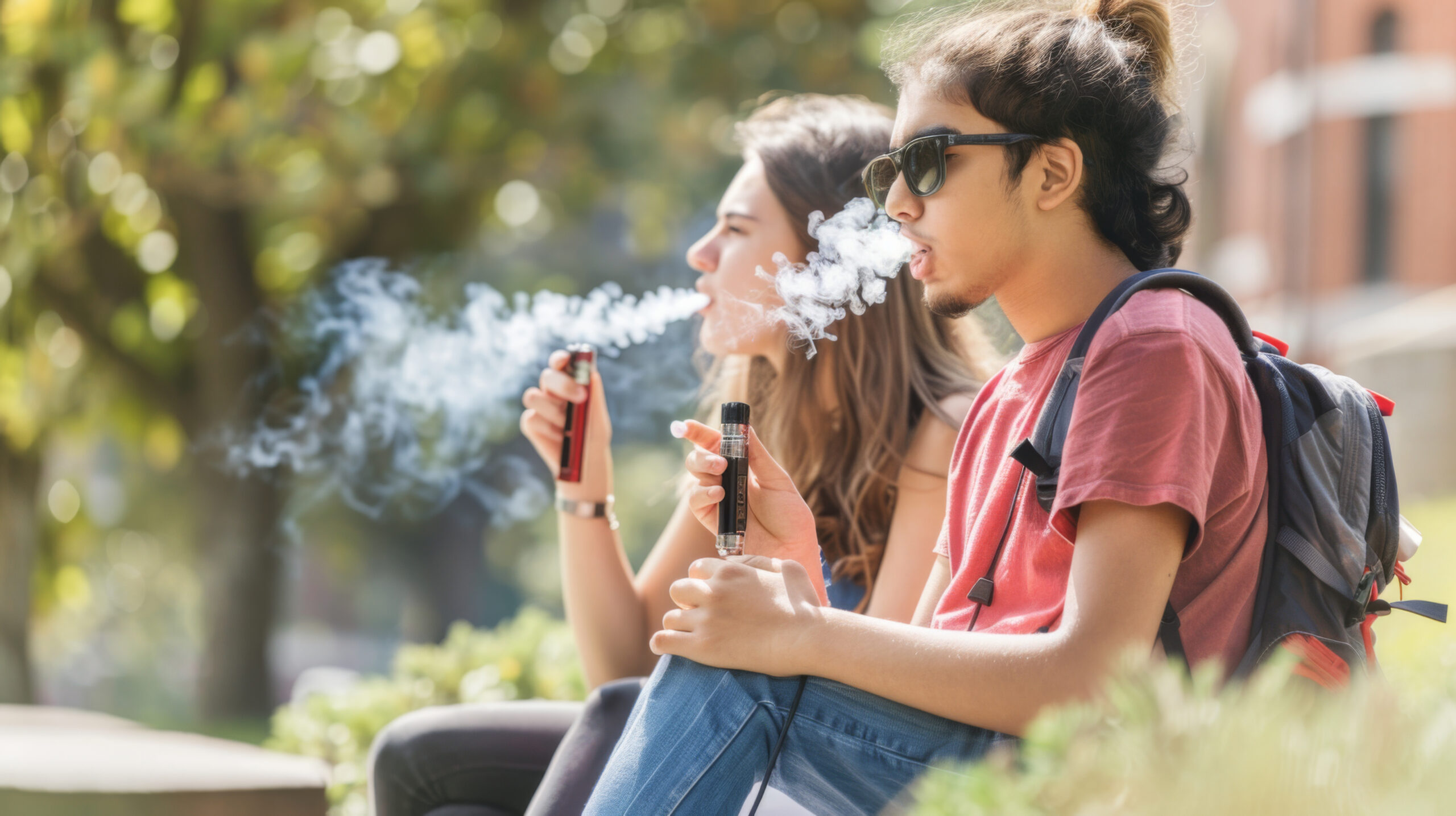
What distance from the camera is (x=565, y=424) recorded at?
2801 mm

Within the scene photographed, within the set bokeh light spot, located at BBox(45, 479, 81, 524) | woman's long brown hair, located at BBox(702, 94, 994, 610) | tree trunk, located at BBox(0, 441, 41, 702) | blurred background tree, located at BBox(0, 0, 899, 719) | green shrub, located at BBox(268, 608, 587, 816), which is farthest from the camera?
bokeh light spot, located at BBox(45, 479, 81, 524)

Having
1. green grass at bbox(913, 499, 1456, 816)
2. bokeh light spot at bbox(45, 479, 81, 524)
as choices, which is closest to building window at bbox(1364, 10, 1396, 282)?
bokeh light spot at bbox(45, 479, 81, 524)

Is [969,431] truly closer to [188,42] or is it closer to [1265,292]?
[188,42]

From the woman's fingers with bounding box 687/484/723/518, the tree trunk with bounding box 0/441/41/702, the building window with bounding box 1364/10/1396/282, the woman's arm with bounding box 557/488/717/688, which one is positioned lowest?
the tree trunk with bounding box 0/441/41/702

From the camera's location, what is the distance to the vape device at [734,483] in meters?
1.98

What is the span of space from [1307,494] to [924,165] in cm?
73

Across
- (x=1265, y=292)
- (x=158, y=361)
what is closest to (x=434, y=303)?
(x=158, y=361)

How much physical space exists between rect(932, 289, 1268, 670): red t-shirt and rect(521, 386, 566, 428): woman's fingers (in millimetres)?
1303

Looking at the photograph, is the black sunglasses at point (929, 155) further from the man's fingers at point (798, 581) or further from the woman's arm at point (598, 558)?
the woman's arm at point (598, 558)

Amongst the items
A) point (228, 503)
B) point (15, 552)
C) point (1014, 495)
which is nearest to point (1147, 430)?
point (1014, 495)

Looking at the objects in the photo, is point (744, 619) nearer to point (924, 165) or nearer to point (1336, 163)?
point (924, 165)

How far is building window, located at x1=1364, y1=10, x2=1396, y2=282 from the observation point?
678 inches

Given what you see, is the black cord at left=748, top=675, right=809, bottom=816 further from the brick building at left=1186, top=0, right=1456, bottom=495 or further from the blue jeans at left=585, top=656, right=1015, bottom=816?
the brick building at left=1186, top=0, right=1456, bottom=495

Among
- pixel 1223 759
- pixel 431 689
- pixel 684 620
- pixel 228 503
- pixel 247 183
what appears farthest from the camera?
pixel 228 503
